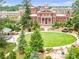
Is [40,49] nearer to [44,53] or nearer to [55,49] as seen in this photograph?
[44,53]

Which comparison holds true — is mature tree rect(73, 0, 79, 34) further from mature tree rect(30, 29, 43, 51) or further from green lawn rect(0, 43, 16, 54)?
mature tree rect(30, 29, 43, 51)

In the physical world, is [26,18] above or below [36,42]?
below

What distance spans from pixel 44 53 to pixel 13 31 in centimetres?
1899

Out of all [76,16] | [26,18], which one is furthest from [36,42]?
[26,18]

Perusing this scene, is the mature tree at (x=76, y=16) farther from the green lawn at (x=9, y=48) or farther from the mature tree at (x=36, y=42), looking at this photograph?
the mature tree at (x=36, y=42)

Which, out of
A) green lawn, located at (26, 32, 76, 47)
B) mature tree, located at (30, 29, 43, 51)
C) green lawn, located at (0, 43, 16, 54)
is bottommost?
green lawn, located at (26, 32, 76, 47)

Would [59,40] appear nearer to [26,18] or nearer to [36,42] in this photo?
[36,42]

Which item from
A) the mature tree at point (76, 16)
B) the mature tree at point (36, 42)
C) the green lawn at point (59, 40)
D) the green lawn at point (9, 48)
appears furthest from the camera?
the mature tree at point (76, 16)

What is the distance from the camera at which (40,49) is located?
29.7m

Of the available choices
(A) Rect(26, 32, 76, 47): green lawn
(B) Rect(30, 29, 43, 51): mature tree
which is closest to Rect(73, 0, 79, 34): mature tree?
(A) Rect(26, 32, 76, 47): green lawn

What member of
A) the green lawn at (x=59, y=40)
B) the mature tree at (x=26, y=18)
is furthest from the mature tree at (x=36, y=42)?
the mature tree at (x=26, y=18)

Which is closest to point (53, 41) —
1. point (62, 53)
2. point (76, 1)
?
point (62, 53)

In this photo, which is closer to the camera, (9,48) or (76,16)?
(9,48)

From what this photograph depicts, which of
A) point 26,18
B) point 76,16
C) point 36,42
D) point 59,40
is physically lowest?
point 59,40
